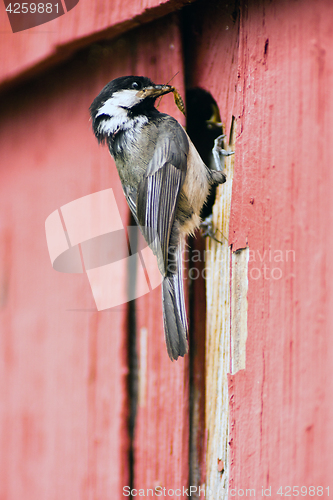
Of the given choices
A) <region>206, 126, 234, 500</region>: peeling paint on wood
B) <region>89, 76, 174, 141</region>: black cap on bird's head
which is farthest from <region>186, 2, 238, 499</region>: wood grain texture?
<region>89, 76, 174, 141</region>: black cap on bird's head

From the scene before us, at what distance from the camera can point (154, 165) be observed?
1093 mm

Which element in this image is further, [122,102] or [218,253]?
[122,102]

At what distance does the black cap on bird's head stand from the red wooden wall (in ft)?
0.22

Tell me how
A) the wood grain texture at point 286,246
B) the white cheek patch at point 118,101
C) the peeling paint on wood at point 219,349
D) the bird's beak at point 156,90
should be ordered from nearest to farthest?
the wood grain texture at point 286,246, the peeling paint on wood at point 219,349, the bird's beak at point 156,90, the white cheek patch at point 118,101

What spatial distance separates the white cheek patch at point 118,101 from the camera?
1.08 metres

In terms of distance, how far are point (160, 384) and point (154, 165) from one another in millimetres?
613

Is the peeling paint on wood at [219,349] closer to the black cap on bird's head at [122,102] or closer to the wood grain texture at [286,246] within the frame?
the wood grain texture at [286,246]

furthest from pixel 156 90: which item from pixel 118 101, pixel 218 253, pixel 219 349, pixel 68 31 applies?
pixel 219 349

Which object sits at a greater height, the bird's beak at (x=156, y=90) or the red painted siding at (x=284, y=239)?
the bird's beak at (x=156, y=90)

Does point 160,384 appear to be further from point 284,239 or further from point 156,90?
point 156,90

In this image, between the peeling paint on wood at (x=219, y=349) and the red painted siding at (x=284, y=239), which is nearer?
the red painted siding at (x=284, y=239)

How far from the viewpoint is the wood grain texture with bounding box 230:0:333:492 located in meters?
0.68

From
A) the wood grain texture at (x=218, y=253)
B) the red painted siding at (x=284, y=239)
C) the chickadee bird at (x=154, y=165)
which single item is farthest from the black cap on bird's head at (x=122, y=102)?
the red painted siding at (x=284, y=239)

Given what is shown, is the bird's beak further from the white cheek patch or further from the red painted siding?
the red painted siding
